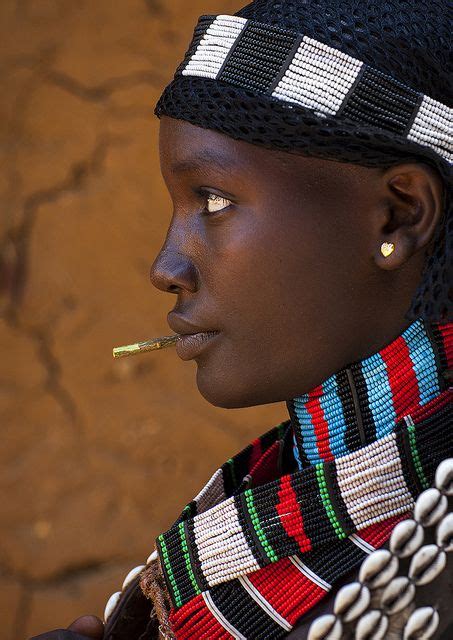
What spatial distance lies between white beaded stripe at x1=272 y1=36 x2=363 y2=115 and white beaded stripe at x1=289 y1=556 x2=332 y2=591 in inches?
24.2

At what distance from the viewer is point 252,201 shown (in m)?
1.39

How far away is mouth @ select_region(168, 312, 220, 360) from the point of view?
1.47 metres

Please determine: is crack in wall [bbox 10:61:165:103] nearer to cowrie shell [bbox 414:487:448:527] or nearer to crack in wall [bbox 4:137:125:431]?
crack in wall [bbox 4:137:125:431]

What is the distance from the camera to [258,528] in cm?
143

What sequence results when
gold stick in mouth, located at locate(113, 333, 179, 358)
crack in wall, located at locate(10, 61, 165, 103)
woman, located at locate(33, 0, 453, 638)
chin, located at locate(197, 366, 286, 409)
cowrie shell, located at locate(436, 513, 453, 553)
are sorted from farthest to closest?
crack in wall, located at locate(10, 61, 165, 103) < gold stick in mouth, located at locate(113, 333, 179, 358) < chin, located at locate(197, 366, 286, 409) < woman, located at locate(33, 0, 453, 638) < cowrie shell, located at locate(436, 513, 453, 553)

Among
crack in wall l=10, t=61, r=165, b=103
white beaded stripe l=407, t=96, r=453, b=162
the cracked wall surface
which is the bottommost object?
the cracked wall surface

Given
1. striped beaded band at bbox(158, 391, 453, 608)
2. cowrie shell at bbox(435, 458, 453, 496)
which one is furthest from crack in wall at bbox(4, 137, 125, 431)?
cowrie shell at bbox(435, 458, 453, 496)

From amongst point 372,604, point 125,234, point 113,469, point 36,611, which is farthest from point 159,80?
point 372,604

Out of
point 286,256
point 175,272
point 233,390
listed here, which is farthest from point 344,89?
point 233,390

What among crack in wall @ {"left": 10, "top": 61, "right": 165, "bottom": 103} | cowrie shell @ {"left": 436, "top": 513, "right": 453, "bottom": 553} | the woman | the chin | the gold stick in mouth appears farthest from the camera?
crack in wall @ {"left": 10, "top": 61, "right": 165, "bottom": 103}

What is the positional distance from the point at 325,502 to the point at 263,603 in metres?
0.17

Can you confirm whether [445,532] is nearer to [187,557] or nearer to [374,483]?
[374,483]

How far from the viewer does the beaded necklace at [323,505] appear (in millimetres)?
1372

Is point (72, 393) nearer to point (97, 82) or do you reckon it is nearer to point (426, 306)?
point (97, 82)
